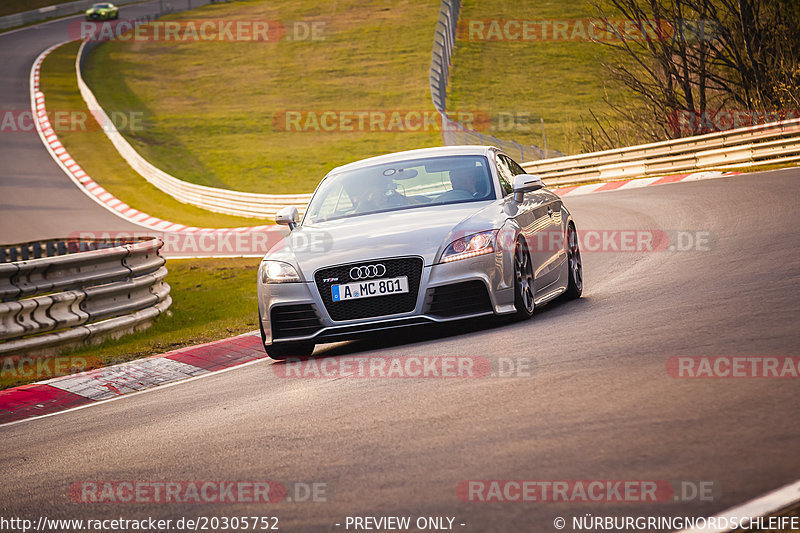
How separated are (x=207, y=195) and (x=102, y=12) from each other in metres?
48.3

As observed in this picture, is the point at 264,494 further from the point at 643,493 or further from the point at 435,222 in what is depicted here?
the point at 435,222

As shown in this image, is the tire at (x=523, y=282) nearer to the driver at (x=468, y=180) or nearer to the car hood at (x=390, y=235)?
the car hood at (x=390, y=235)

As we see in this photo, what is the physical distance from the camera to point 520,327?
314 inches

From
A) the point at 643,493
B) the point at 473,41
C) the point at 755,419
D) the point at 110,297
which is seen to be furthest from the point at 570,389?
the point at 473,41

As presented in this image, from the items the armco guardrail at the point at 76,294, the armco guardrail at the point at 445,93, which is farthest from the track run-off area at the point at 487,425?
the armco guardrail at the point at 445,93

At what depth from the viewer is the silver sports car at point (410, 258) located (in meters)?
7.72

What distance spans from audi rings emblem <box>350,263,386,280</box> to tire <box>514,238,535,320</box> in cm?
110

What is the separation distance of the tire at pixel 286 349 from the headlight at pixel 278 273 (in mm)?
340

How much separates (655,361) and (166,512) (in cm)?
301

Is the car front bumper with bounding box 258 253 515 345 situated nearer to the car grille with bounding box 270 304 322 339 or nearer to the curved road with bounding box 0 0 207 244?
the car grille with bounding box 270 304 322 339

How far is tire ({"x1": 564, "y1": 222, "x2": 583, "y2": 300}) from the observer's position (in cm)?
966
